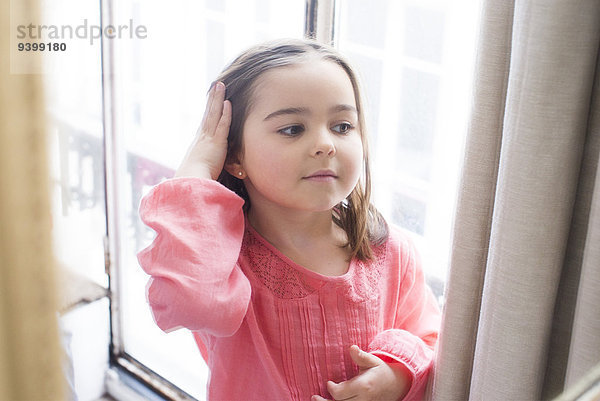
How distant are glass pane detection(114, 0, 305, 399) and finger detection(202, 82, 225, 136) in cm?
61

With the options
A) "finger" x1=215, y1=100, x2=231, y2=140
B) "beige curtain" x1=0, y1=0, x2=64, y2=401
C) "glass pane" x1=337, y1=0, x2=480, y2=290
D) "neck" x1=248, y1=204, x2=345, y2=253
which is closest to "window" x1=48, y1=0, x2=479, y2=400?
"glass pane" x1=337, y1=0, x2=480, y2=290

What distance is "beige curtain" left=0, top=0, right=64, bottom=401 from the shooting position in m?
0.39

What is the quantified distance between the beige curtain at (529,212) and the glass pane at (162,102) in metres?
0.88

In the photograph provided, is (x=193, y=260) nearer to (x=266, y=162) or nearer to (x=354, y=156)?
(x=266, y=162)

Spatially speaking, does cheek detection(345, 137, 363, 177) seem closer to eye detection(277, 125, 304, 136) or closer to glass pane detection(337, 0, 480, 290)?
eye detection(277, 125, 304, 136)

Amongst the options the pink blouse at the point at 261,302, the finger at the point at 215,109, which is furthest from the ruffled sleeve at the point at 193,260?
the finger at the point at 215,109

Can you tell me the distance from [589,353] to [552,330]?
123 millimetres

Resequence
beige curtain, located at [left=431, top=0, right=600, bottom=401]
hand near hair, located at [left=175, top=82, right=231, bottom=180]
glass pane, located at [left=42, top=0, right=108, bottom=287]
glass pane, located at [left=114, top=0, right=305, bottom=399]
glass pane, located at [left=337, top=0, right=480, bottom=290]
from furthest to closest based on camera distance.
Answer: glass pane, located at [left=114, top=0, right=305, bottom=399] → glass pane, located at [left=42, top=0, right=108, bottom=287] → glass pane, located at [left=337, top=0, right=480, bottom=290] → hand near hair, located at [left=175, top=82, right=231, bottom=180] → beige curtain, located at [left=431, top=0, right=600, bottom=401]

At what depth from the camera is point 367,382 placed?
0.93 meters

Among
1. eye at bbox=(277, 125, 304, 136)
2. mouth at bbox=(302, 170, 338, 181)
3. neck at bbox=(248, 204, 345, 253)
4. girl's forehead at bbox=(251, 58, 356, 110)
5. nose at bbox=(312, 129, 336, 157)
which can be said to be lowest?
neck at bbox=(248, 204, 345, 253)

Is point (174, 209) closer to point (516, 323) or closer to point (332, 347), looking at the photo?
point (332, 347)

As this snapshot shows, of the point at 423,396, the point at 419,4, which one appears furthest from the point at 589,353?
the point at 419,4

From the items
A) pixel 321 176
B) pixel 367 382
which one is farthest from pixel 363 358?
pixel 321 176

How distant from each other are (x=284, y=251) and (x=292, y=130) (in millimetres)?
202
